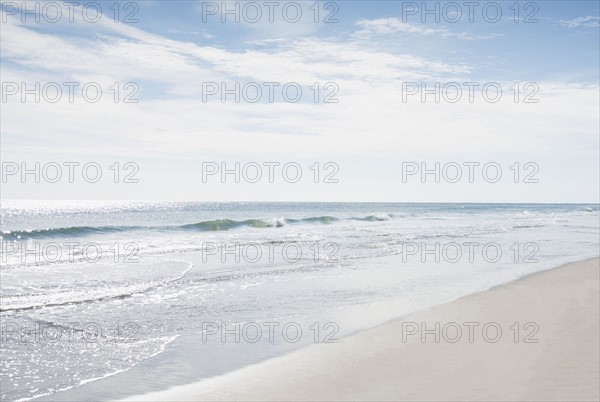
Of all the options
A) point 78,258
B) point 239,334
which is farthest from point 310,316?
point 78,258

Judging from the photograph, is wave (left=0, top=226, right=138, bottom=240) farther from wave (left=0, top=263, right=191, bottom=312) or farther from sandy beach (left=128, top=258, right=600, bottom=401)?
sandy beach (left=128, top=258, right=600, bottom=401)

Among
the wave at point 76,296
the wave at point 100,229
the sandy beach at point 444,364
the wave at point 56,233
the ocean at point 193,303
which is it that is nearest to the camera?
the sandy beach at point 444,364

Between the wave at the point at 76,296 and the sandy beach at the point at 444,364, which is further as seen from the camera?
the wave at the point at 76,296

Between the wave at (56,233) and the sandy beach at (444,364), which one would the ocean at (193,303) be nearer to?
the sandy beach at (444,364)

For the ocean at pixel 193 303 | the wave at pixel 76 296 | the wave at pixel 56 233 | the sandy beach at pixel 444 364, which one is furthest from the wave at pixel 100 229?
the sandy beach at pixel 444 364

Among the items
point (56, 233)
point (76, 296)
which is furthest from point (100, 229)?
point (76, 296)

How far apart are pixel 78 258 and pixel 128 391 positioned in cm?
1498

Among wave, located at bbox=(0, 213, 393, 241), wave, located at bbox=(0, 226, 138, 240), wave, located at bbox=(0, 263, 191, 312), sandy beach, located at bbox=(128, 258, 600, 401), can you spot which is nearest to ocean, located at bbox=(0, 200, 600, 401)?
wave, located at bbox=(0, 263, 191, 312)

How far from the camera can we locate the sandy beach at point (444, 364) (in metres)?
5.87

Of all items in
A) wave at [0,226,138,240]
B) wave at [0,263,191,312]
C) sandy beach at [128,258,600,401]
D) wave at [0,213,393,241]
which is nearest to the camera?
sandy beach at [128,258,600,401]

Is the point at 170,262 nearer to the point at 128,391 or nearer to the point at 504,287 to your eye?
the point at 504,287

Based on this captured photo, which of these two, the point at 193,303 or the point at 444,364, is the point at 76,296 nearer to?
the point at 193,303

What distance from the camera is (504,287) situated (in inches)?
511

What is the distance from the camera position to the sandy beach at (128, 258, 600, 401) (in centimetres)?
587
